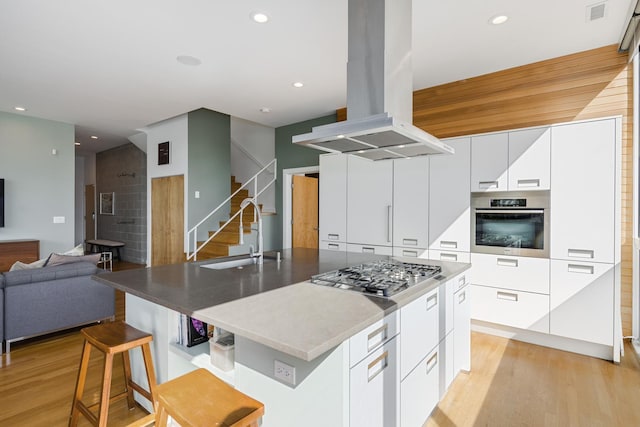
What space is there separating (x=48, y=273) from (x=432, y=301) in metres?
3.34

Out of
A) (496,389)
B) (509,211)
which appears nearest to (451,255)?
(509,211)

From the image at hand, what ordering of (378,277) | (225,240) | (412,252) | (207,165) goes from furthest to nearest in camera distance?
(207,165), (225,240), (412,252), (378,277)

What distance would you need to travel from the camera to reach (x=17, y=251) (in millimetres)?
5160

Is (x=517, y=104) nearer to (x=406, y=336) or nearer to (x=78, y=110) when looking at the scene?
(x=406, y=336)

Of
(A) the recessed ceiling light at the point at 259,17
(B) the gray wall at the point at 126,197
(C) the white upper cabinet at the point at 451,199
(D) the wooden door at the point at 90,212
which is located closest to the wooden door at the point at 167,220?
(B) the gray wall at the point at 126,197

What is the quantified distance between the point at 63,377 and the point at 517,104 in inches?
186

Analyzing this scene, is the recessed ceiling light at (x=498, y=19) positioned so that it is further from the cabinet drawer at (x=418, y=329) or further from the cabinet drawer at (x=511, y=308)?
the cabinet drawer at (x=511, y=308)

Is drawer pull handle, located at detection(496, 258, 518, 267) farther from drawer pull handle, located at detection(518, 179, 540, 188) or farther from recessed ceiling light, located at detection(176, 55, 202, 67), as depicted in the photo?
recessed ceiling light, located at detection(176, 55, 202, 67)

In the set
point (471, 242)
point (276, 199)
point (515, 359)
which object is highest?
point (276, 199)

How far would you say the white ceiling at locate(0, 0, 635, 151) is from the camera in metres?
2.49

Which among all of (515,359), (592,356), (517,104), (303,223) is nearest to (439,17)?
(517,104)

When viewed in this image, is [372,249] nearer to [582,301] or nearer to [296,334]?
[582,301]

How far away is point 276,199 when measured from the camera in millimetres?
5848

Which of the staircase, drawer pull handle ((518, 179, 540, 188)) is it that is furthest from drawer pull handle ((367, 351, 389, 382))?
the staircase
